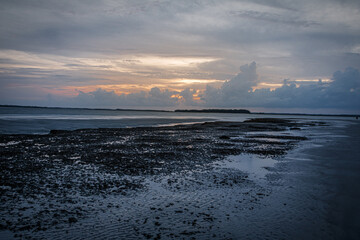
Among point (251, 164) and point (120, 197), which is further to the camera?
point (251, 164)

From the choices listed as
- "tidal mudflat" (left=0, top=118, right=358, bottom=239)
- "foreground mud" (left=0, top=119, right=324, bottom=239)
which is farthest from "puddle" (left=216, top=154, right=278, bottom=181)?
"foreground mud" (left=0, top=119, right=324, bottom=239)

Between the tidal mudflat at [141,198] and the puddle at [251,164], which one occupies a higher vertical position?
the tidal mudflat at [141,198]

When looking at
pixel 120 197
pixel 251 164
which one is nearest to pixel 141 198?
pixel 120 197

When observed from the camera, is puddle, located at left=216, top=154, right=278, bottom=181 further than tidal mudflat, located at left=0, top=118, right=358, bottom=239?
Yes

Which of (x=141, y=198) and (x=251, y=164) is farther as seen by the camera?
(x=251, y=164)

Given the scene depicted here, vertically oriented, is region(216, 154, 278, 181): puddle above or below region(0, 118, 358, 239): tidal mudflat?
below

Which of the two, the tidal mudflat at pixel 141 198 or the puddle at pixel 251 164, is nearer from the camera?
the tidal mudflat at pixel 141 198

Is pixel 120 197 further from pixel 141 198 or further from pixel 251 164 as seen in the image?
pixel 251 164

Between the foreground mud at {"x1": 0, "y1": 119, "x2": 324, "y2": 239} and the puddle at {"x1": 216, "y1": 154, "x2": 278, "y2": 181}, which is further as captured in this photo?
the puddle at {"x1": 216, "y1": 154, "x2": 278, "y2": 181}

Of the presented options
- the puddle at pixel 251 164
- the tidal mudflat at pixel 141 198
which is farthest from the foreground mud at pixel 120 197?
the puddle at pixel 251 164

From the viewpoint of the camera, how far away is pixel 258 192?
1242 cm

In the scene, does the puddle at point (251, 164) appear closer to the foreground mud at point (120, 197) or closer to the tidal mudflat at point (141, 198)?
the tidal mudflat at point (141, 198)

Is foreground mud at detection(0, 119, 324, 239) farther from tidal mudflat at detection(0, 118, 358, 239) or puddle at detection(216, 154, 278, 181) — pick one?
puddle at detection(216, 154, 278, 181)

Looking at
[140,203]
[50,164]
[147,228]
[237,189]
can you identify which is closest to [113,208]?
[140,203]
